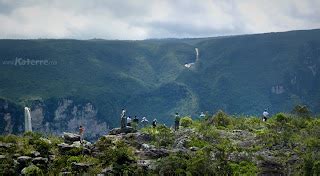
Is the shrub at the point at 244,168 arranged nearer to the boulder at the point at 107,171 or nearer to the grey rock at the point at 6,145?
the boulder at the point at 107,171

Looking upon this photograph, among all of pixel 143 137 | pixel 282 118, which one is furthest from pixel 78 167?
pixel 282 118

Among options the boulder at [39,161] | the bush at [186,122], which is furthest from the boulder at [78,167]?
the bush at [186,122]

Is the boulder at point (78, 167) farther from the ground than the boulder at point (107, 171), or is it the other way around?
the boulder at point (78, 167)

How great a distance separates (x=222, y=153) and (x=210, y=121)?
1402 cm

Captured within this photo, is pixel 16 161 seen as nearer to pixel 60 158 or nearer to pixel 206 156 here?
pixel 60 158

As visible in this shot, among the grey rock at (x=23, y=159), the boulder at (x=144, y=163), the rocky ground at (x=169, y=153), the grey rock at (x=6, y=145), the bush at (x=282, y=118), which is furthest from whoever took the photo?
the bush at (x=282, y=118)

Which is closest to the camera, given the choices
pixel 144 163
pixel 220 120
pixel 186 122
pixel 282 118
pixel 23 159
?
pixel 23 159

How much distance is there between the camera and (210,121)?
59969 mm

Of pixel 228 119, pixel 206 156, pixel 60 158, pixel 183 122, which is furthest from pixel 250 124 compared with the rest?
pixel 60 158

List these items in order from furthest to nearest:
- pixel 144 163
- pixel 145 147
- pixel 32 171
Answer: pixel 145 147 → pixel 144 163 → pixel 32 171

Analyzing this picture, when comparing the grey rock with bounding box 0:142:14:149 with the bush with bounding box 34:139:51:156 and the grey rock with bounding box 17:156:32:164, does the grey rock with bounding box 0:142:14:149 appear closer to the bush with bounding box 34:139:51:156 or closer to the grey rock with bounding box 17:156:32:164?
the bush with bounding box 34:139:51:156

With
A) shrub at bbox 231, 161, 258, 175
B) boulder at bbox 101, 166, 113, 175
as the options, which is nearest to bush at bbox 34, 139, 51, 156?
boulder at bbox 101, 166, 113, 175

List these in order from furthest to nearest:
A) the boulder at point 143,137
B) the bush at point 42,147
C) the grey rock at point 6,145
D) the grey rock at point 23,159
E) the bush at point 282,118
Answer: the bush at point 282,118 < the boulder at point 143,137 < the bush at point 42,147 < the grey rock at point 6,145 < the grey rock at point 23,159

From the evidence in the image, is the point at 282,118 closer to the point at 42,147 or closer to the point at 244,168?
the point at 244,168
